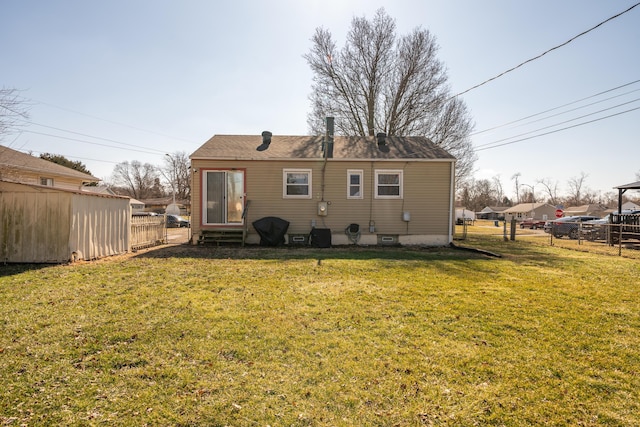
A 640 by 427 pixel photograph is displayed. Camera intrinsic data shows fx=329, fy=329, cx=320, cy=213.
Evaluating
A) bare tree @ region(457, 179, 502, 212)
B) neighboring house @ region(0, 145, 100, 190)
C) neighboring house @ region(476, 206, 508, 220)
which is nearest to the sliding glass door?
neighboring house @ region(0, 145, 100, 190)

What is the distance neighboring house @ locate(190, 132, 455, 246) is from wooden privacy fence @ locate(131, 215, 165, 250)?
5.15ft

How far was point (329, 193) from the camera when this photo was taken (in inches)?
493

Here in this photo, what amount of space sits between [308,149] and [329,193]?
7.06ft

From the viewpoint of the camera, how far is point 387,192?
501 inches

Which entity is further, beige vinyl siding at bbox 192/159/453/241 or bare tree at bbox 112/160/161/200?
bare tree at bbox 112/160/161/200

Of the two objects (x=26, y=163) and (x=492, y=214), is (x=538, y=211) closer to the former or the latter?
(x=492, y=214)

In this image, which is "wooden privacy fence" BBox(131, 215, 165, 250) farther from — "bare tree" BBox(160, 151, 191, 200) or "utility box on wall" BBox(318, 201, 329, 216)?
"bare tree" BBox(160, 151, 191, 200)

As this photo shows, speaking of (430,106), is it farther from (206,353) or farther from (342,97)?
(206,353)

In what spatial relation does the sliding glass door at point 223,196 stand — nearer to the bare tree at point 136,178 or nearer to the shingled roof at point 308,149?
the shingled roof at point 308,149

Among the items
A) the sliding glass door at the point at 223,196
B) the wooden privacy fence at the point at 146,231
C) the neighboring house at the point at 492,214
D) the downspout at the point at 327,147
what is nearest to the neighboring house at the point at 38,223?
the wooden privacy fence at the point at 146,231

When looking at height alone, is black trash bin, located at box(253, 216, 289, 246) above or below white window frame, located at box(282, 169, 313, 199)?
below

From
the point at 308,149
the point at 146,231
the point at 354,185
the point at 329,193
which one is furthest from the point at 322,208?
the point at 146,231

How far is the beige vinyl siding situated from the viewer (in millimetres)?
12367

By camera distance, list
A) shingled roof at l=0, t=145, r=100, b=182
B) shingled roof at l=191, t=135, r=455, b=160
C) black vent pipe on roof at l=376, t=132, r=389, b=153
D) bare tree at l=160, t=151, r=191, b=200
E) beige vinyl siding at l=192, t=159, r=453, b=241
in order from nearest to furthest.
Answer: beige vinyl siding at l=192, t=159, r=453, b=241 → shingled roof at l=191, t=135, r=455, b=160 → black vent pipe on roof at l=376, t=132, r=389, b=153 → shingled roof at l=0, t=145, r=100, b=182 → bare tree at l=160, t=151, r=191, b=200
